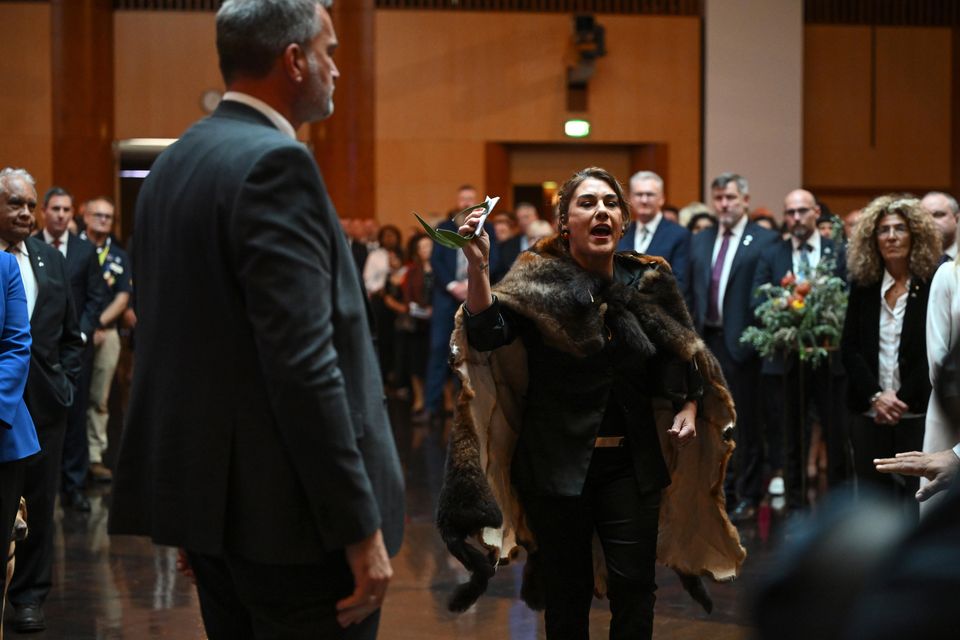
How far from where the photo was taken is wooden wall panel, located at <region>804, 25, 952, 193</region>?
17000mm

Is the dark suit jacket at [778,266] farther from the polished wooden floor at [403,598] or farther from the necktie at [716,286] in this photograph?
the polished wooden floor at [403,598]

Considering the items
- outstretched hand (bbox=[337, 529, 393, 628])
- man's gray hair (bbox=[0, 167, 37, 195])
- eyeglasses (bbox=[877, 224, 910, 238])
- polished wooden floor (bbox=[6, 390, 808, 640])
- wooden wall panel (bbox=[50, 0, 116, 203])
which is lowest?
polished wooden floor (bbox=[6, 390, 808, 640])

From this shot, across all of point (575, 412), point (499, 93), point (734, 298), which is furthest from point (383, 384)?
point (499, 93)

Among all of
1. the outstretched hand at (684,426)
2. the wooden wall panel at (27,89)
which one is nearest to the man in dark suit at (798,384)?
the outstretched hand at (684,426)

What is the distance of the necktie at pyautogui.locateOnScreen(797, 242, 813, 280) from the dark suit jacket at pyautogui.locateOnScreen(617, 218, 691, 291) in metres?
0.68

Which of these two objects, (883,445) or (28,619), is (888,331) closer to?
(883,445)

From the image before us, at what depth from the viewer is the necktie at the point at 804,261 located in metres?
7.55

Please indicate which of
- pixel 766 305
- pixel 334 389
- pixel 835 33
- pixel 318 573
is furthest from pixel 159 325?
pixel 835 33

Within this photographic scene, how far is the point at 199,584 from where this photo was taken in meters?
2.60

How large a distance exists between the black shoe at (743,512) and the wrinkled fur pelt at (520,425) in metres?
3.18

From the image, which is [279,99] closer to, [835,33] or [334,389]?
[334,389]

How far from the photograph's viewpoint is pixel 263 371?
90.8 inches

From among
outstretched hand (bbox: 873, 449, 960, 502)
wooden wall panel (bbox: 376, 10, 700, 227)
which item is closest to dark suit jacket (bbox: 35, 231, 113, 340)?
outstretched hand (bbox: 873, 449, 960, 502)

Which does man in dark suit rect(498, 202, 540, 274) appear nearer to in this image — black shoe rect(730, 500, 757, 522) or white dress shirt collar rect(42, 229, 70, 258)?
black shoe rect(730, 500, 757, 522)
